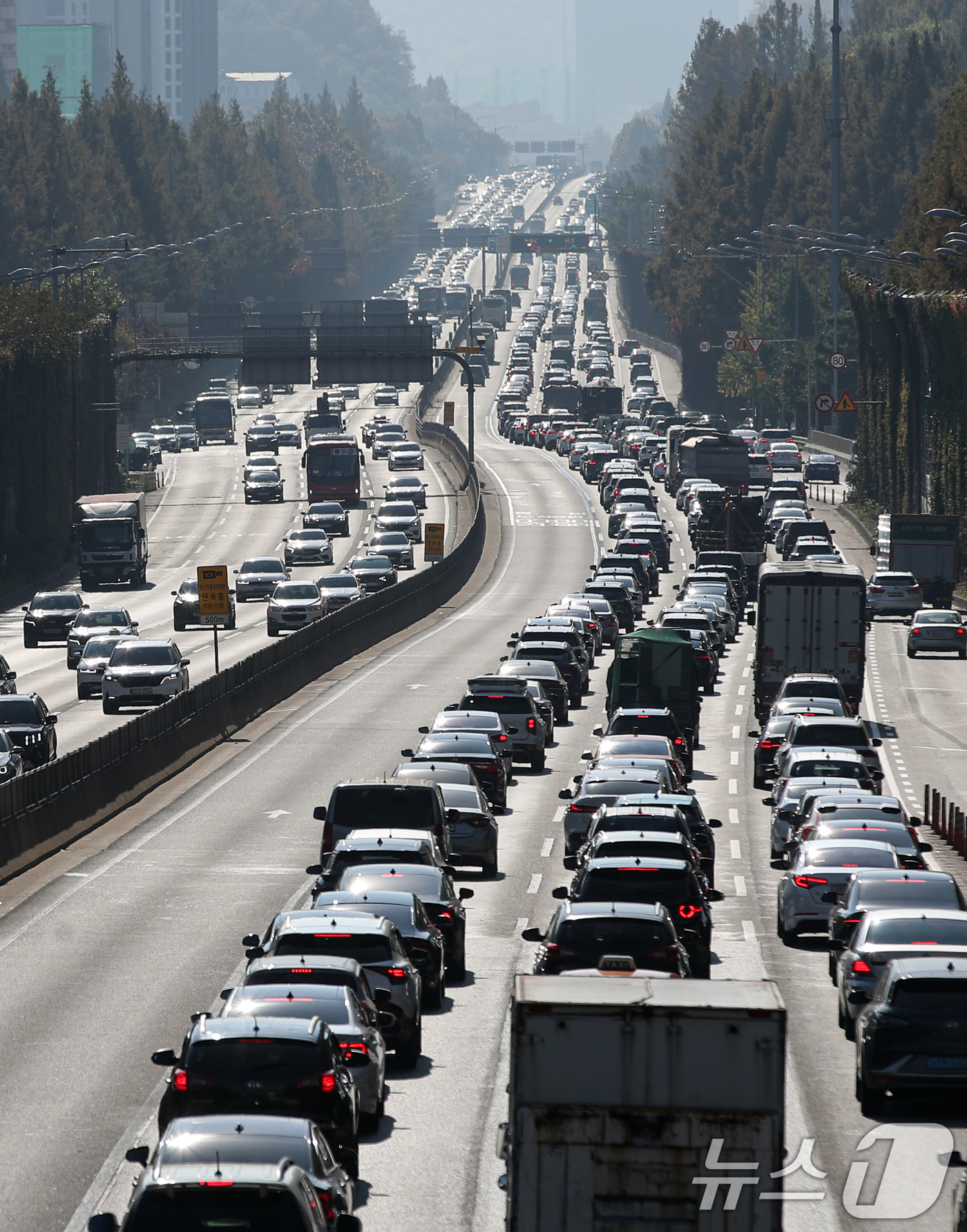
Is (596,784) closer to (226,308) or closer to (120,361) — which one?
(120,361)

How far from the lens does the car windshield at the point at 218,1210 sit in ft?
40.1

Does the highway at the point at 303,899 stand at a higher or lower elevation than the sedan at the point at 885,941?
lower

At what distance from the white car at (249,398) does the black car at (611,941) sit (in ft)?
524

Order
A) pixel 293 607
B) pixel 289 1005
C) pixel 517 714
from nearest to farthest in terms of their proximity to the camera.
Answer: pixel 289 1005, pixel 517 714, pixel 293 607

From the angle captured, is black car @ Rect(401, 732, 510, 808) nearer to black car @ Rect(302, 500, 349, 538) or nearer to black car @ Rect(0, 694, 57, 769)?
black car @ Rect(0, 694, 57, 769)

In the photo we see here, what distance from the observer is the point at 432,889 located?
23891 mm

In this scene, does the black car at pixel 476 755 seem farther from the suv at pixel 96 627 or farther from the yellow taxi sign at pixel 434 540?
the yellow taxi sign at pixel 434 540

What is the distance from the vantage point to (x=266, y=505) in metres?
112

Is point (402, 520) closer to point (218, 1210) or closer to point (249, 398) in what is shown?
point (218, 1210)

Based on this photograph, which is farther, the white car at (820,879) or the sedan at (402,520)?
the sedan at (402,520)

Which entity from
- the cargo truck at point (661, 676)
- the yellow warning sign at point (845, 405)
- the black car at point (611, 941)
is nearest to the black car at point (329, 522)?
the yellow warning sign at point (845, 405)

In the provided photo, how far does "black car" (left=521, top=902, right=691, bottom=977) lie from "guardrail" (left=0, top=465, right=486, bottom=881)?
12.6 metres

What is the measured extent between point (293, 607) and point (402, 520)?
2829cm

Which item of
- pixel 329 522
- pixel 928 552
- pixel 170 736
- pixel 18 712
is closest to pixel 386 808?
pixel 18 712
